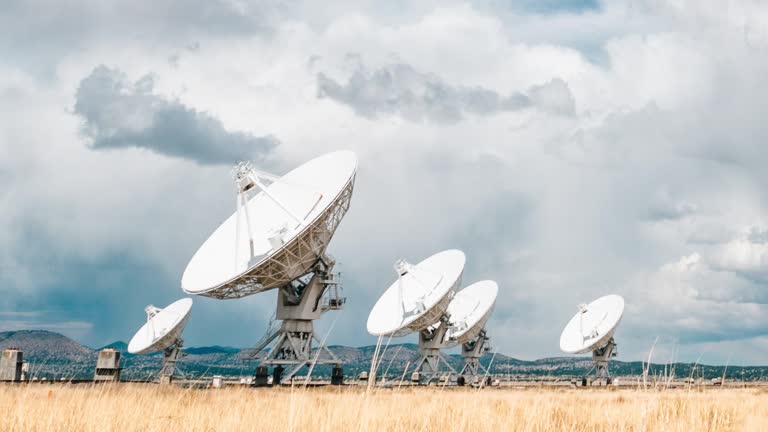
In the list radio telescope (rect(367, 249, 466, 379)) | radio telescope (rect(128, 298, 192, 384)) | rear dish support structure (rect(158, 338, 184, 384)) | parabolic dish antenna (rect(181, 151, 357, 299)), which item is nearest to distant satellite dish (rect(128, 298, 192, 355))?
radio telescope (rect(128, 298, 192, 384))

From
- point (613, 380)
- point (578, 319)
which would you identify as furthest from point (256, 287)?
point (613, 380)

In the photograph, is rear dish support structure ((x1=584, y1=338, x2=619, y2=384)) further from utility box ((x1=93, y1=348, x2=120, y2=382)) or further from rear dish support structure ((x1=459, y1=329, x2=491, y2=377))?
utility box ((x1=93, y1=348, x2=120, y2=382))

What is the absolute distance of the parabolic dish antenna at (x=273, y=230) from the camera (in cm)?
3425

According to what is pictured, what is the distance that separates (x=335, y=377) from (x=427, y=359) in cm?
1737

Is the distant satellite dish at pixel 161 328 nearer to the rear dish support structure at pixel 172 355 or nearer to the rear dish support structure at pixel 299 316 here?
the rear dish support structure at pixel 172 355

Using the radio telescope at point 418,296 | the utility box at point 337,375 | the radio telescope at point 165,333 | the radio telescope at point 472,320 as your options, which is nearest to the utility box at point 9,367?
the utility box at point 337,375

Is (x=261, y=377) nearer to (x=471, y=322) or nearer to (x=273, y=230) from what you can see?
(x=273, y=230)

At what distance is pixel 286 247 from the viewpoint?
34188mm

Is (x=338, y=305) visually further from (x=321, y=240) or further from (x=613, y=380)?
(x=613, y=380)

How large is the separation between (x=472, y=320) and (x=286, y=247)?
3309cm

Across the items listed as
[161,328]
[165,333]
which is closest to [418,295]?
[165,333]

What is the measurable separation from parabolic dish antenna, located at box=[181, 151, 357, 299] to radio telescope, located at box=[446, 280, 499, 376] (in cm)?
2624

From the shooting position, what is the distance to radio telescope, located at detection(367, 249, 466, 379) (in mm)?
50250

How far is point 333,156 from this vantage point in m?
37.4
